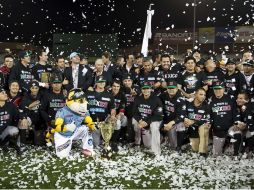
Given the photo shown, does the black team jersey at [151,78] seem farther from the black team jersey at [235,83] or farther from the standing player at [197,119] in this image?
the black team jersey at [235,83]

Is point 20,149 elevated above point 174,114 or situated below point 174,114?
below

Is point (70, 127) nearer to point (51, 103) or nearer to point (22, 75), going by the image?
point (51, 103)

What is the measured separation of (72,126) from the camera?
8336 mm

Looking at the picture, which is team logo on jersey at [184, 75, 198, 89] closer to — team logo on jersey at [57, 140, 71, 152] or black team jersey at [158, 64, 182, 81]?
black team jersey at [158, 64, 182, 81]

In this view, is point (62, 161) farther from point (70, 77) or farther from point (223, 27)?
point (223, 27)

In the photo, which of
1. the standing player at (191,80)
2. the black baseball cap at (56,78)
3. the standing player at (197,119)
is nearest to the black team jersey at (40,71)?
the black baseball cap at (56,78)

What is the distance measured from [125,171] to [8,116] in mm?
3159

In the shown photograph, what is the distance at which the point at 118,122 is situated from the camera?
30.8 feet

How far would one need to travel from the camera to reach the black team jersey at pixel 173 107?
9.06 m

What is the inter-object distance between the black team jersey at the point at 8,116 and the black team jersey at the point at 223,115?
14.7 ft

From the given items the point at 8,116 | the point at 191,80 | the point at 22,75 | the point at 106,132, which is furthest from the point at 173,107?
the point at 22,75

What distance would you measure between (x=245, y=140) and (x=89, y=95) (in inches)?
150

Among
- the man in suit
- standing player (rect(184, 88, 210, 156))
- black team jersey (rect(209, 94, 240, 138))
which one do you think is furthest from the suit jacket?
black team jersey (rect(209, 94, 240, 138))

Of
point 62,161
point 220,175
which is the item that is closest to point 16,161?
point 62,161
